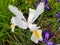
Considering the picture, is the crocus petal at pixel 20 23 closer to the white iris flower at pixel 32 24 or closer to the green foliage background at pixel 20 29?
the white iris flower at pixel 32 24

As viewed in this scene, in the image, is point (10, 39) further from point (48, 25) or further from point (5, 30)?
point (48, 25)

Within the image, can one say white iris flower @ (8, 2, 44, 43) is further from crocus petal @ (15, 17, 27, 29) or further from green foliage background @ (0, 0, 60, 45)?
green foliage background @ (0, 0, 60, 45)

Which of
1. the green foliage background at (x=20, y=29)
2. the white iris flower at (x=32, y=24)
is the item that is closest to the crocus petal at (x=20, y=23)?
the white iris flower at (x=32, y=24)

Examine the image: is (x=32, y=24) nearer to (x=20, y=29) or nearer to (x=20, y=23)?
(x=20, y=23)

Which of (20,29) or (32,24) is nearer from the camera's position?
(32,24)

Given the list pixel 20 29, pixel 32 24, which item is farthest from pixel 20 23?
pixel 20 29

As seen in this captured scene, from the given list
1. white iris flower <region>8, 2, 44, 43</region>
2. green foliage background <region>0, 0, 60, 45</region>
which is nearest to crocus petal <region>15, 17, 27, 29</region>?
white iris flower <region>8, 2, 44, 43</region>

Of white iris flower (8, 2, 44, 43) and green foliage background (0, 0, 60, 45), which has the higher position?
white iris flower (8, 2, 44, 43)

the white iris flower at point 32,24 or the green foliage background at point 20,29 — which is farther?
the green foliage background at point 20,29

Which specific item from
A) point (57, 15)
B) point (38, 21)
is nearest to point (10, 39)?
point (38, 21)
